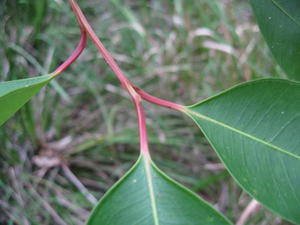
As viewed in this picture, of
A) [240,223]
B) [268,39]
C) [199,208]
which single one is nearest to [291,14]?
[268,39]

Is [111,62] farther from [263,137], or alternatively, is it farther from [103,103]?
[103,103]

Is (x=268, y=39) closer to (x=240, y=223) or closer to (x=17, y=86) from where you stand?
(x=17, y=86)

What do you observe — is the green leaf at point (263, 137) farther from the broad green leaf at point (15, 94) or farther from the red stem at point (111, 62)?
the broad green leaf at point (15, 94)

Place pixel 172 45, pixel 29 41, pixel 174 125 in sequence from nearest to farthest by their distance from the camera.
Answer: pixel 29 41 → pixel 174 125 → pixel 172 45

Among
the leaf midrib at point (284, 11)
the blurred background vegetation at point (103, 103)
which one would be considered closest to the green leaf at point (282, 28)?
the leaf midrib at point (284, 11)

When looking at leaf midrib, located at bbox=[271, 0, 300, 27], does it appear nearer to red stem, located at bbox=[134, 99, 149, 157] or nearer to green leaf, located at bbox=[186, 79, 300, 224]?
green leaf, located at bbox=[186, 79, 300, 224]

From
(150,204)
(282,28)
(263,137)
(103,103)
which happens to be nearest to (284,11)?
(282,28)
